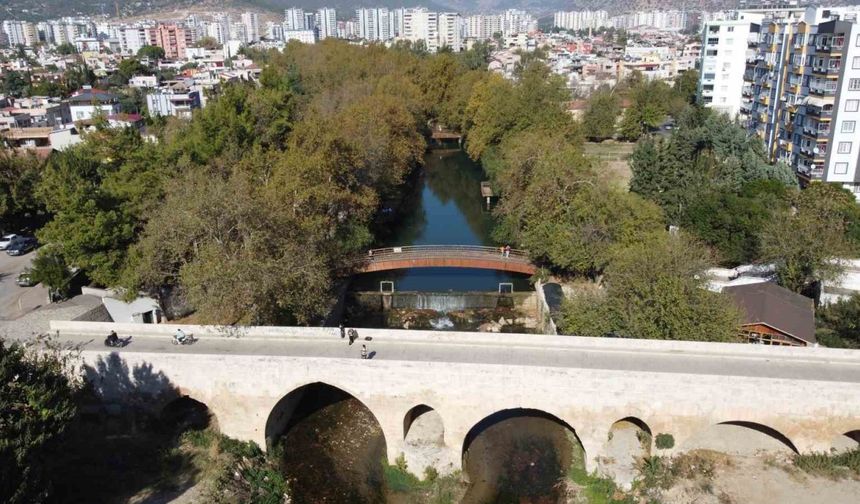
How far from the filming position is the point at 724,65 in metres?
65.6

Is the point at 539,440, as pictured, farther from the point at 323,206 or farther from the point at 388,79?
the point at 388,79

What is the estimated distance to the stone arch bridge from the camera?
19844 millimetres

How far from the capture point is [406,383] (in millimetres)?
21109

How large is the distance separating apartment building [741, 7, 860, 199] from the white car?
5156 centimetres

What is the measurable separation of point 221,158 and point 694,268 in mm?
25312

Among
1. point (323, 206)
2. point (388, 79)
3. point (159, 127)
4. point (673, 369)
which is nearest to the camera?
point (673, 369)

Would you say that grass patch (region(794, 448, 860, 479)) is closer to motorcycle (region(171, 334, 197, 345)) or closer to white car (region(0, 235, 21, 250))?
motorcycle (region(171, 334, 197, 345))

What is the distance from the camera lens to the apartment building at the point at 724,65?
212 feet

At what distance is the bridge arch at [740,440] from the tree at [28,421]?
19.4 m

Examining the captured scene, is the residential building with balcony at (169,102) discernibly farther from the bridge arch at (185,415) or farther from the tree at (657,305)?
the tree at (657,305)

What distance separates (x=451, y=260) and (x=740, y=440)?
58.3ft

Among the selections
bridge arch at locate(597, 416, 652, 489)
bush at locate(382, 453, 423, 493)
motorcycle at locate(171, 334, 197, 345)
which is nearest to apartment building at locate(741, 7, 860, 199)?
bridge arch at locate(597, 416, 652, 489)

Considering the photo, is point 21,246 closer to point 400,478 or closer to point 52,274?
point 52,274

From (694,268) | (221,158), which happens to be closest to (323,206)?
(221,158)
